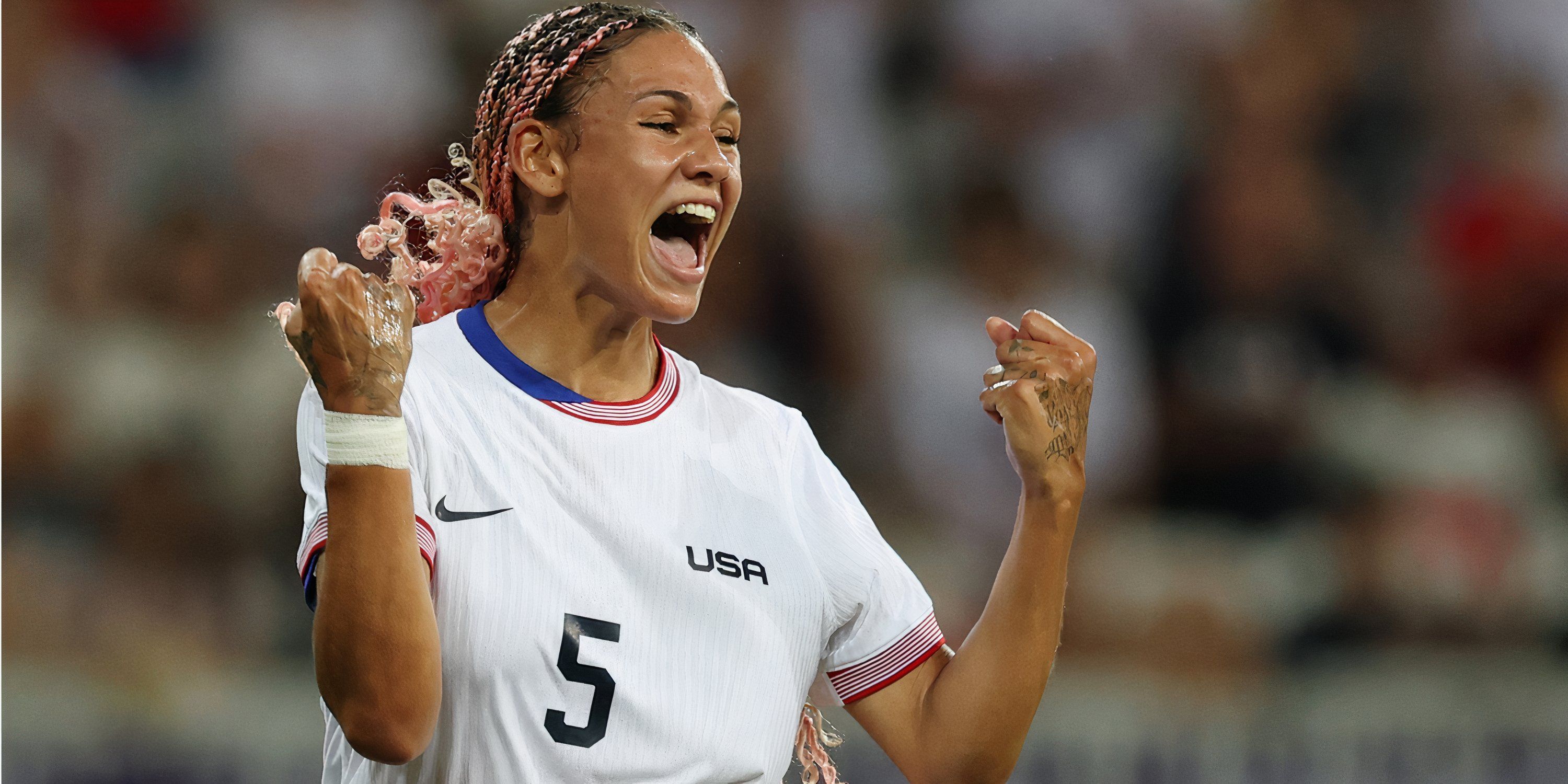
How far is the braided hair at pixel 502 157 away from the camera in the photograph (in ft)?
5.55

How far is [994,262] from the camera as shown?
140 inches

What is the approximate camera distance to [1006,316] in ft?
11.6

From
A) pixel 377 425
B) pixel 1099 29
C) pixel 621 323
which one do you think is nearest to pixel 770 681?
pixel 621 323

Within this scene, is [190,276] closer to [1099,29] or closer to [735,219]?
[735,219]

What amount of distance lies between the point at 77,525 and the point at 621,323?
6.46ft

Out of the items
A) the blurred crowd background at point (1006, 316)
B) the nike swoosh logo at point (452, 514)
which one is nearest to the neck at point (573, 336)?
the nike swoosh logo at point (452, 514)

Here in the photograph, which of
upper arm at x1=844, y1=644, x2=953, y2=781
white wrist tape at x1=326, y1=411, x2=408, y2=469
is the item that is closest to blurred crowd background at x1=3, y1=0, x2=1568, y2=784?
upper arm at x1=844, y1=644, x2=953, y2=781

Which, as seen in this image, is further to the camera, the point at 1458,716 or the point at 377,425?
the point at 1458,716

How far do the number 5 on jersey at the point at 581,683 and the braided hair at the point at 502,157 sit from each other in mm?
511

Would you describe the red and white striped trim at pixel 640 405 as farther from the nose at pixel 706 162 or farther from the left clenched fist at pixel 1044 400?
the left clenched fist at pixel 1044 400

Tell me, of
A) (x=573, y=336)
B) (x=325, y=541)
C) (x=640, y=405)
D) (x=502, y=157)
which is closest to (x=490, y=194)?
(x=502, y=157)

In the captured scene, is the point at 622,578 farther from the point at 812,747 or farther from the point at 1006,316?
the point at 1006,316

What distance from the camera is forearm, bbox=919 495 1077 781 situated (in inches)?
64.9

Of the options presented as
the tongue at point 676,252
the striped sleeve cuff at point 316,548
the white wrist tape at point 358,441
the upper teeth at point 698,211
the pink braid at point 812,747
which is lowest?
the pink braid at point 812,747
